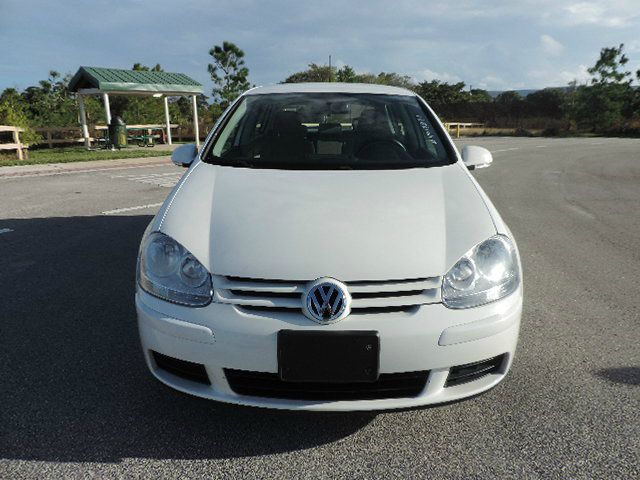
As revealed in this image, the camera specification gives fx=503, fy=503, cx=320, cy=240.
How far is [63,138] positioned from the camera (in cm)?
2138

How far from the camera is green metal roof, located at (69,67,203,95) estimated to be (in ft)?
58.0

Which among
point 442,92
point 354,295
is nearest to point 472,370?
point 354,295

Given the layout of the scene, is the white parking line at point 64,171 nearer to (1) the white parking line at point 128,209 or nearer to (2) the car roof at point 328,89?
(1) the white parking line at point 128,209

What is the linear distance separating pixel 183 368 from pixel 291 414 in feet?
1.81

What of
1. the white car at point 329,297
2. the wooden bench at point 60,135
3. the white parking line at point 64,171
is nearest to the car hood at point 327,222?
the white car at point 329,297

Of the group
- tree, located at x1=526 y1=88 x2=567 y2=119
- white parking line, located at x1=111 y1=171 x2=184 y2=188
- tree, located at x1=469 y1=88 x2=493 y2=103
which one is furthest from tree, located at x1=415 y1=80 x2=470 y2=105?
white parking line, located at x1=111 y1=171 x2=184 y2=188

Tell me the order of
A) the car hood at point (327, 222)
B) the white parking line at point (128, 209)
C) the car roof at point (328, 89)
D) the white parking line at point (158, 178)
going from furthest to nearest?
the white parking line at point (158, 178) < the white parking line at point (128, 209) < the car roof at point (328, 89) < the car hood at point (327, 222)

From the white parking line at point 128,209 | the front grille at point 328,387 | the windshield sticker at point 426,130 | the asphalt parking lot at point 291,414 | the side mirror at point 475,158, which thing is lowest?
the asphalt parking lot at point 291,414

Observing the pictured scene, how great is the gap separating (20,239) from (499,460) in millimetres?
5146

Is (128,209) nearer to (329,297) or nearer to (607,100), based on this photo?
(329,297)

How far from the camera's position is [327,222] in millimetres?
2111

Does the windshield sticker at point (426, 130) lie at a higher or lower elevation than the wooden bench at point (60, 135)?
higher

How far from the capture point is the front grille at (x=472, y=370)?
76.2 inches

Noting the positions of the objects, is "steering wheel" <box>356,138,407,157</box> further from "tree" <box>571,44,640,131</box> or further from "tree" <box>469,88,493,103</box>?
"tree" <box>469,88,493,103</box>
